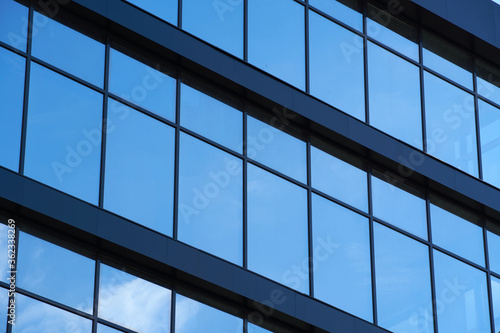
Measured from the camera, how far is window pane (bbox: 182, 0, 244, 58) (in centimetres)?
2680

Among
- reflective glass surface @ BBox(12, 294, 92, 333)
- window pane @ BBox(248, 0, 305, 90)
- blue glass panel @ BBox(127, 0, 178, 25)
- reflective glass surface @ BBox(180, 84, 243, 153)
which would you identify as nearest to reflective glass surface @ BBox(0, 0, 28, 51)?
blue glass panel @ BBox(127, 0, 178, 25)

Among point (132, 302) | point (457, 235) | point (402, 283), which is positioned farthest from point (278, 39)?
point (132, 302)

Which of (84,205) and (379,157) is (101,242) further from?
(379,157)

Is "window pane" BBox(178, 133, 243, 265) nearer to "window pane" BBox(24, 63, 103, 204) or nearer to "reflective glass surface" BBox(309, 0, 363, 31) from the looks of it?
"window pane" BBox(24, 63, 103, 204)

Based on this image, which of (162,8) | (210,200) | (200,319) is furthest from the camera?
(162,8)

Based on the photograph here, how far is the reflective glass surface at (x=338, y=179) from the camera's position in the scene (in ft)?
90.2

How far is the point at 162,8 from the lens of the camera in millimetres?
26406

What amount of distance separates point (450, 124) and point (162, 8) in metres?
8.54

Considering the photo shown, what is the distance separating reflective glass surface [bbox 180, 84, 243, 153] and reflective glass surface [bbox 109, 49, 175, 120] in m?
0.37

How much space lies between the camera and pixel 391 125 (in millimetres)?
29422

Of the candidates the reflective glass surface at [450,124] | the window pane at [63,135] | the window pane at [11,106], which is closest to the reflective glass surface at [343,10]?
the reflective glass surface at [450,124]

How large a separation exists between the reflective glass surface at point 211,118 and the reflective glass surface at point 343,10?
421cm

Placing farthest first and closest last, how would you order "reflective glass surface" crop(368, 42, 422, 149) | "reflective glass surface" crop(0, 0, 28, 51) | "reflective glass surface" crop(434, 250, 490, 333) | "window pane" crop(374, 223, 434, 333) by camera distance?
1. "reflective glass surface" crop(368, 42, 422, 149)
2. "reflective glass surface" crop(434, 250, 490, 333)
3. "window pane" crop(374, 223, 434, 333)
4. "reflective glass surface" crop(0, 0, 28, 51)

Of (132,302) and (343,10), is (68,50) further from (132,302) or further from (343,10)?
(343,10)
